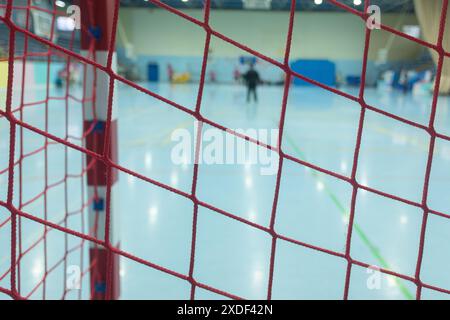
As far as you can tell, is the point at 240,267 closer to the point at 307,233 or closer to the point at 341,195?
the point at 307,233

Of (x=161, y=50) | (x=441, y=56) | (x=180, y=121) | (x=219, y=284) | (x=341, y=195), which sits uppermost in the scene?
(x=161, y=50)

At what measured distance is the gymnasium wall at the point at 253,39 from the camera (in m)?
19.3

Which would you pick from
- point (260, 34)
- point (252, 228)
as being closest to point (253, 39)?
point (260, 34)

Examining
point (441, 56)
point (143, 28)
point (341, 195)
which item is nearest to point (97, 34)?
point (441, 56)

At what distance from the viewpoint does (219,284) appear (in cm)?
205

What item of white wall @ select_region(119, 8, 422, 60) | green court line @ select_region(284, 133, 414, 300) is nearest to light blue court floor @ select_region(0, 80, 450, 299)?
green court line @ select_region(284, 133, 414, 300)

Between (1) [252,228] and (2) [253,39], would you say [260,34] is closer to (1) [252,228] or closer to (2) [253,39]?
(2) [253,39]

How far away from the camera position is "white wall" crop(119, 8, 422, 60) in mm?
19250

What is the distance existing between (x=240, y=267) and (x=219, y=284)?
0.19 metres

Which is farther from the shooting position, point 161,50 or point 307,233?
point 161,50

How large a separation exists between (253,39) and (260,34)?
373 mm

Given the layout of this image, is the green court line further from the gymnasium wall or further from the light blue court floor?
the gymnasium wall

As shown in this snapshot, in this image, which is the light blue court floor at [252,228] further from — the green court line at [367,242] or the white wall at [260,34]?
the white wall at [260,34]
